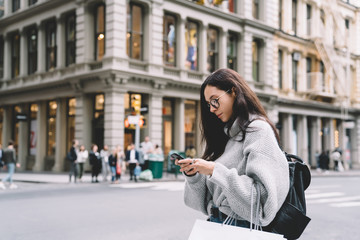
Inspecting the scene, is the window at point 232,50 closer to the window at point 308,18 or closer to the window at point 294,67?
the window at point 294,67

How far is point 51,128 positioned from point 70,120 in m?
2.10

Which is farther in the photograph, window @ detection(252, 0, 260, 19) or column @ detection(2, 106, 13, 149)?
window @ detection(252, 0, 260, 19)

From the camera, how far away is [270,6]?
105 feet

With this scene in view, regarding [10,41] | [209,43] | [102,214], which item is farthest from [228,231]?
[10,41]

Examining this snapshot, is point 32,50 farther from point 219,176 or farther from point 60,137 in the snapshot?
point 219,176

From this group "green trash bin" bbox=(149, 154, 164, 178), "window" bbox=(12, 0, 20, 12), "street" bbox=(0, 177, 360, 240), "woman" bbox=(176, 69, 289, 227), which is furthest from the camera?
"window" bbox=(12, 0, 20, 12)

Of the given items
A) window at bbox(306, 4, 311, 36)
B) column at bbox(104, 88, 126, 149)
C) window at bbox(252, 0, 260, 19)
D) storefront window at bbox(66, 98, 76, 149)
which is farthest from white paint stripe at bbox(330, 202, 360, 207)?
window at bbox(306, 4, 311, 36)

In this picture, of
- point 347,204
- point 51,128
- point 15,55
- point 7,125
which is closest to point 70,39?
point 51,128

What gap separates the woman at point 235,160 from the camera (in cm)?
205

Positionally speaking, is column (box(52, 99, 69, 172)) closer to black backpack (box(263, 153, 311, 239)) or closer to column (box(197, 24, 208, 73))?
column (box(197, 24, 208, 73))

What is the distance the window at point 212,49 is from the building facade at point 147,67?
7 cm

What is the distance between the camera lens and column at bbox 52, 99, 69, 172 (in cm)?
2563

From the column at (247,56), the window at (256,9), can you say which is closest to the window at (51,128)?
the column at (247,56)

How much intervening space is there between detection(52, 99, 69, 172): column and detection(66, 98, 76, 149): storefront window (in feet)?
0.78
